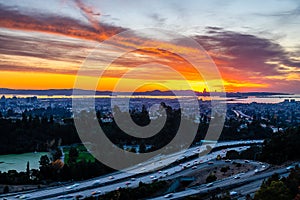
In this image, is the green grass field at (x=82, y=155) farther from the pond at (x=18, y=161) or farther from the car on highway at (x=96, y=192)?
the car on highway at (x=96, y=192)

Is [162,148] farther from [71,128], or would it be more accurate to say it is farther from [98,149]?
[71,128]

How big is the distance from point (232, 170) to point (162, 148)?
33.4 feet

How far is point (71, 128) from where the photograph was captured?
2803 centimetres

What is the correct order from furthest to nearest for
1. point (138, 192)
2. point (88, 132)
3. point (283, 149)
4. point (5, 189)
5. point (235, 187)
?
point (88, 132) → point (283, 149) → point (5, 189) → point (138, 192) → point (235, 187)

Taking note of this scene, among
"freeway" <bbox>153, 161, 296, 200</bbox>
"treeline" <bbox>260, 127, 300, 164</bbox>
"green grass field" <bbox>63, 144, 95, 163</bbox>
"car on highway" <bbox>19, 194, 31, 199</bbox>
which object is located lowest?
"green grass field" <bbox>63, 144, 95, 163</bbox>

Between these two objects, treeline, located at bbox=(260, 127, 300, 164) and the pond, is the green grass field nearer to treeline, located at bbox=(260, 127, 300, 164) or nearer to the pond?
the pond

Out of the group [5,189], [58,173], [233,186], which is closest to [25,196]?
[5,189]

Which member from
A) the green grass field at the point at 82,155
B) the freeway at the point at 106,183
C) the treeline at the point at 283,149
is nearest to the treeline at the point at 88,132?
the green grass field at the point at 82,155

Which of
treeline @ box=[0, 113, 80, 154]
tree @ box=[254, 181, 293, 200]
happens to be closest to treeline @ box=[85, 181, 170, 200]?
tree @ box=[254, 181, 293, 200]

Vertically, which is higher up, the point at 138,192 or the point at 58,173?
the point at 138,192

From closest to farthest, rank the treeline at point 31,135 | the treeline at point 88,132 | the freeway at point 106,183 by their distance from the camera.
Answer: the freeway at point 106,183 → the treeline at point 31,135 → the treeline at point 88,132

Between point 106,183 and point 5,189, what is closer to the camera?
point 5,189

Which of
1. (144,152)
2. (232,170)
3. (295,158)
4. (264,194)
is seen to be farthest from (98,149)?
(264,194)

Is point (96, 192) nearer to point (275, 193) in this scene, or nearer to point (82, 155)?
point (275, 193)
